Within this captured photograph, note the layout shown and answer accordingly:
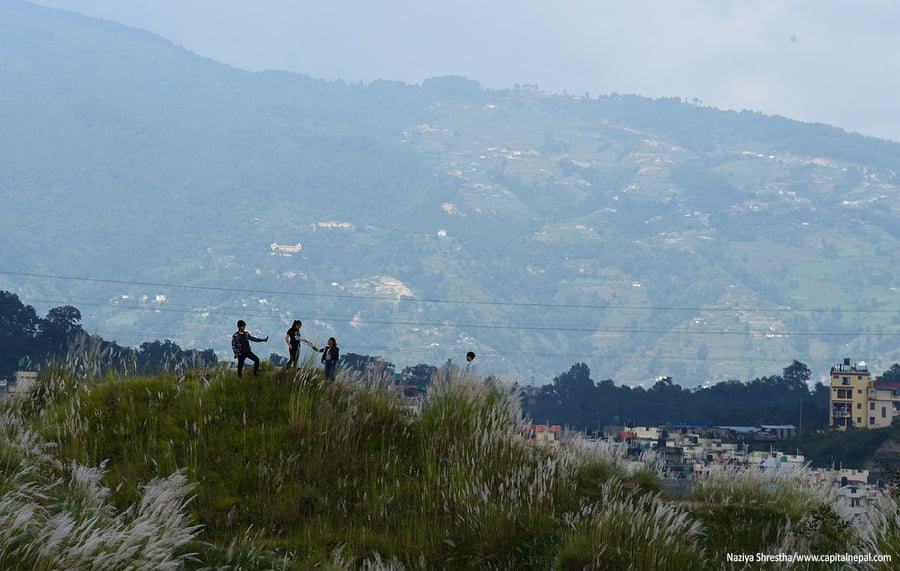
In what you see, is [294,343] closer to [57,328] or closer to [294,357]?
[294,357]

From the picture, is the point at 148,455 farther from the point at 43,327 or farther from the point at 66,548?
the point at 43,327

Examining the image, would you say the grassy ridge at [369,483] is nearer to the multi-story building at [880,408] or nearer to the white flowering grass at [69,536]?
the white flowering grass at [69,536]

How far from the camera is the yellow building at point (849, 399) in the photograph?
193m

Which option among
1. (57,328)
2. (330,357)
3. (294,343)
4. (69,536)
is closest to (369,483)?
(330,357)

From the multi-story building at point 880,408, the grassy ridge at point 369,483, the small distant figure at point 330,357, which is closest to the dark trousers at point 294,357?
the grassy ridge at point 369,483

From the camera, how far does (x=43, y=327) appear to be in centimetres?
17625

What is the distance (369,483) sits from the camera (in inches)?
783

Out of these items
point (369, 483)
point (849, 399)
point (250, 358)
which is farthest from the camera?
point (849, 399)

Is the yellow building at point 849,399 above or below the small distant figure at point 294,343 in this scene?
below

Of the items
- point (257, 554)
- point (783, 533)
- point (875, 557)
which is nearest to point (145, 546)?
point (257, 554)

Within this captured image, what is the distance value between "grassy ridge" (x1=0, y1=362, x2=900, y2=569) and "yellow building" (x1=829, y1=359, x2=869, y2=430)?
602 ft

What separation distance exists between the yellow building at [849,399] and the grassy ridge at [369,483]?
7224 inches

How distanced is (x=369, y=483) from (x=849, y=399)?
7620 inches

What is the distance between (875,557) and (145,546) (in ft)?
34.3
